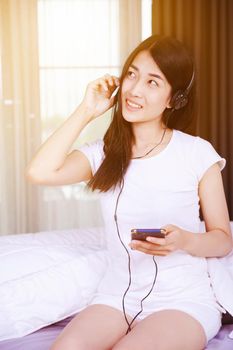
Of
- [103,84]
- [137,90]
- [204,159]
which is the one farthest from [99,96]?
[204,159]

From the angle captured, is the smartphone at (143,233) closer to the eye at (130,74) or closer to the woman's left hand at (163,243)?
the woman's left hand at (163,243)

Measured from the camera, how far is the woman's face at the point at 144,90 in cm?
160

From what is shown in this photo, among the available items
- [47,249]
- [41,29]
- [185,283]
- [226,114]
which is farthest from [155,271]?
[41,29]

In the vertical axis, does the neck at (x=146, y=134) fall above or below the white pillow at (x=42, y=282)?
above

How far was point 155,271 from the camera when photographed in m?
1.49

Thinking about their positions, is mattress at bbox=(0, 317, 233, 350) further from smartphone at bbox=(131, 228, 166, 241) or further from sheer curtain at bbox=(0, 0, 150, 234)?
sheer curtain at bbox=(0, 0, 150, 234)

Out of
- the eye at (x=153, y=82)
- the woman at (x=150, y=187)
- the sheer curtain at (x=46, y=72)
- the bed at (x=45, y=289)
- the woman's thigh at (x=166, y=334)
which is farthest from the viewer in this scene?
the sheer curtain at (x=46, y=72)

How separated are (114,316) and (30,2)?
105 inches

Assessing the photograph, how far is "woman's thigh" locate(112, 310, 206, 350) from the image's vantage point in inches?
48.9

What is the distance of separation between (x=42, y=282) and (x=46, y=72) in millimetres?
2290

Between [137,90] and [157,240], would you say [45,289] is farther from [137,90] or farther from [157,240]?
[137,90]

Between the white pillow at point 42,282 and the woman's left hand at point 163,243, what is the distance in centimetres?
40


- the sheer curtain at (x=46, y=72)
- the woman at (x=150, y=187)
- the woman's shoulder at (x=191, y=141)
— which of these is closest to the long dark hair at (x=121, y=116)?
the woman at (x=150, y=187)

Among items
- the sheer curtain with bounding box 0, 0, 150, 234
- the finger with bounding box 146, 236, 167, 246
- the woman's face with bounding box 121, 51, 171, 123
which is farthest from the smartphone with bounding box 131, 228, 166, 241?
the sheer curtain with bounding box 0, 0, 150, 234
